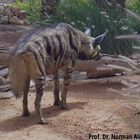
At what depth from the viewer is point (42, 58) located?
680 cm

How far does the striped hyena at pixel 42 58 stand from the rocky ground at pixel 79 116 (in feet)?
0.78

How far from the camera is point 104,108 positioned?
750 cm

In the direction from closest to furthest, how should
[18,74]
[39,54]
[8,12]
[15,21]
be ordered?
[39,54] → [18,74] → [15,21] → [8,12]

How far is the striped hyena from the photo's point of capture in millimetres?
6758

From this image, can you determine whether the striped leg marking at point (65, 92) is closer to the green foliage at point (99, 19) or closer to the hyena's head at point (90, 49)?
the hyena's head at point (90, 49)

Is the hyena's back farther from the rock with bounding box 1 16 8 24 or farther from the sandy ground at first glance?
the rock with bounding box 1 16 8 24

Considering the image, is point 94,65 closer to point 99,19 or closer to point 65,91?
point 65,91

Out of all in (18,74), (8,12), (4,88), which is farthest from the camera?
(8,12)

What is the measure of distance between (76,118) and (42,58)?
1.03 metres

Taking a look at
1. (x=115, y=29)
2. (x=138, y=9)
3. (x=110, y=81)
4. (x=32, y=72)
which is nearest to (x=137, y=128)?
(x=32, y=72)

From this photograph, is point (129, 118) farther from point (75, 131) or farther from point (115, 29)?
point (115, 29)

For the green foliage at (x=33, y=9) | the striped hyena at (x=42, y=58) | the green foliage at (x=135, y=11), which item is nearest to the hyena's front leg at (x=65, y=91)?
Answer: the striped hyena at (x=42, y=58)

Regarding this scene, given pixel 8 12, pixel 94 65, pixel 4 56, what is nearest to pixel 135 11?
pixel 8 12

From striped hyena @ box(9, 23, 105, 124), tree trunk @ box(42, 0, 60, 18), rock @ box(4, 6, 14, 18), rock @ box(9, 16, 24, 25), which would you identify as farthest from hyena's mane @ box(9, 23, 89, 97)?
rock @ box(4, 6, 14, 18)
